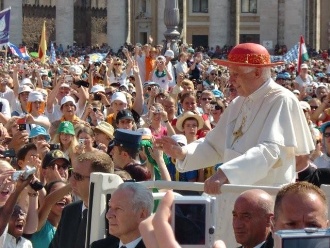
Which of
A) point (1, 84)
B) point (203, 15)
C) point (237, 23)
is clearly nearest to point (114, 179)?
point (1, 84)

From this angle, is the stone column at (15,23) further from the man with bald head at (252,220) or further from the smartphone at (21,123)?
the man with bald head at (252,220)

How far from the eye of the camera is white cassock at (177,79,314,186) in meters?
7.34

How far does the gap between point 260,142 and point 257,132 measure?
0.20m

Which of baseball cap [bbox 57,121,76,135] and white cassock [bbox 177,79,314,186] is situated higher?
white cassock [bbox 177,79,314,186]

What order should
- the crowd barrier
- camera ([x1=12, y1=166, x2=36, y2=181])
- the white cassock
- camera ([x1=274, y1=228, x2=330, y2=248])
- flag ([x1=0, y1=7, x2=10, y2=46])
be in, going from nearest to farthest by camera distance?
camera ([x1=274, y1=228, x2=330, y2=248]), the crowd barrier, the white cassock, camera ([x1=12, y1=166, x2=36, y2=181]), flag ([x1=0, y1=7, x2=10, y2=46])

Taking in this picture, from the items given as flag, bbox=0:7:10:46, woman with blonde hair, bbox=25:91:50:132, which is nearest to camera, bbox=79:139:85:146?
woman with blonde hair, bbox=25:91:50:132

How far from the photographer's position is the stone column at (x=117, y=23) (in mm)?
70625

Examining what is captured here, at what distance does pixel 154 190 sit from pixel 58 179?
2.79m

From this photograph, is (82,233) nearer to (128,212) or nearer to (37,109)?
(128,212)

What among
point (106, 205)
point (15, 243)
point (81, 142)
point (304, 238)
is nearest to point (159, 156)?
point (15, 243)

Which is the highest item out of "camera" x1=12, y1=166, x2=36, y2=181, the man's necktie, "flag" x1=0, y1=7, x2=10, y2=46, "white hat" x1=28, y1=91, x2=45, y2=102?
"flag" x1=0, y1=7, x2=10, y2=46

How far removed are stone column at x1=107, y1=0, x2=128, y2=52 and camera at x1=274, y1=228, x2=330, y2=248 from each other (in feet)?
215

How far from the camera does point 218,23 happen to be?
70.9m

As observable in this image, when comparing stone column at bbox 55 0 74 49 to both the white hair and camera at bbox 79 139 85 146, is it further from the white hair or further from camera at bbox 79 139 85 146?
the white hair
